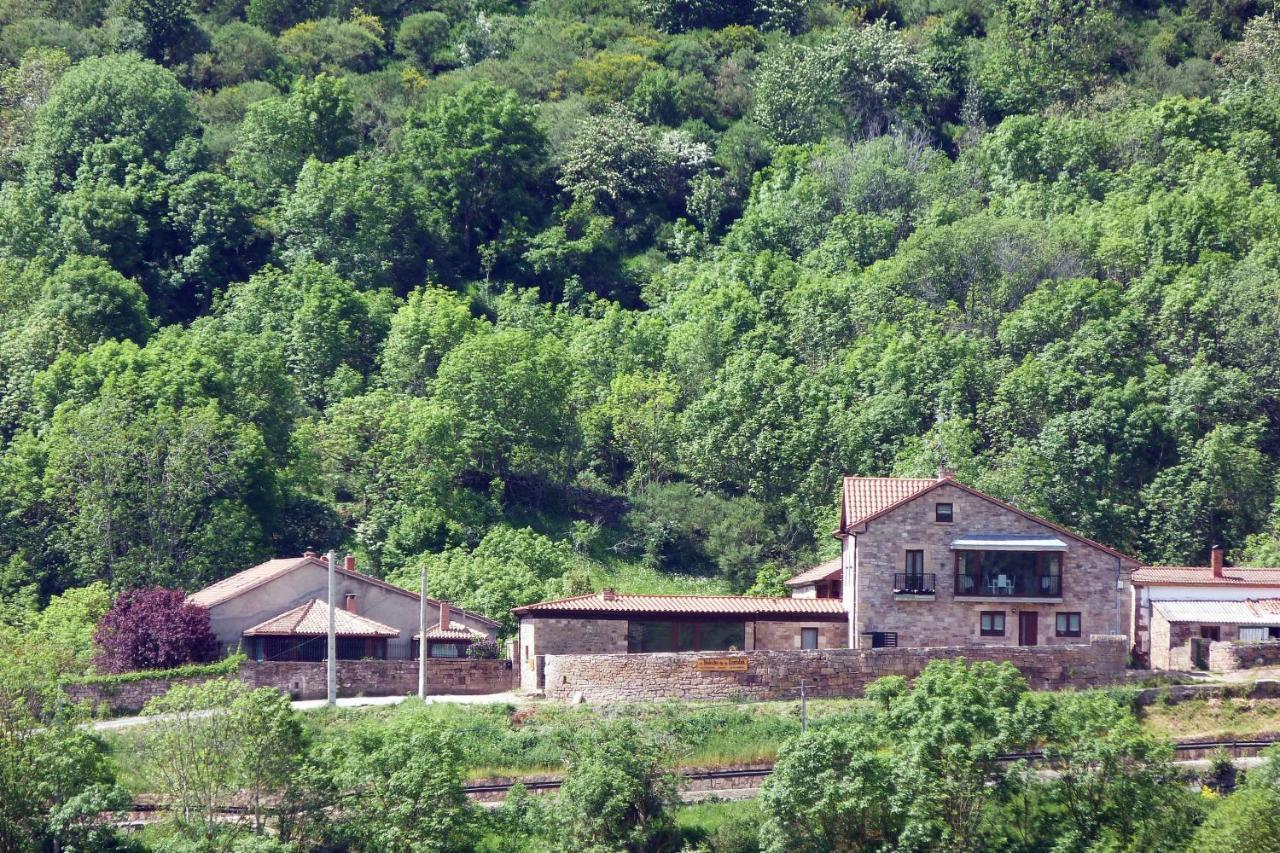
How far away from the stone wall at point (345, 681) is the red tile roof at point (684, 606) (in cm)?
226

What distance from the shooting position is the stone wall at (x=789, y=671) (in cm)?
6203

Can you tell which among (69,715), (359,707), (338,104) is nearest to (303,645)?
(359,707)

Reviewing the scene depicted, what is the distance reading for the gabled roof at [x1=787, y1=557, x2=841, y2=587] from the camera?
71.4 meters

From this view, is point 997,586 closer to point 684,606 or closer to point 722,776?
point 684,606

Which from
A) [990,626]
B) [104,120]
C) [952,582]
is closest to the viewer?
[952,582]

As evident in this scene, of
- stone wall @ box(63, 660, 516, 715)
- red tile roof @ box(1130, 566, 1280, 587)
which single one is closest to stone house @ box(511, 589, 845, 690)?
stone wall @ box(63, 660, 516, 715)

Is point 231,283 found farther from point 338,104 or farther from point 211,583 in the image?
point 211,583

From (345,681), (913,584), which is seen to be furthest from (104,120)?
(913,584)

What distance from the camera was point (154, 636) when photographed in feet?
219

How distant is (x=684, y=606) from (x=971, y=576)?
8.81m

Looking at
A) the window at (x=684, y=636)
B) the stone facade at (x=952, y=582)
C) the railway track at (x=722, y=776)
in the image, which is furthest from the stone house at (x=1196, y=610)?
the window at (x=684, y=636)

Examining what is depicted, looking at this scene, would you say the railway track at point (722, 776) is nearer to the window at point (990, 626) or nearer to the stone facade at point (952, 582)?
the stone facade at point (952, 582)

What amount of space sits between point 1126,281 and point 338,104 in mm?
41968

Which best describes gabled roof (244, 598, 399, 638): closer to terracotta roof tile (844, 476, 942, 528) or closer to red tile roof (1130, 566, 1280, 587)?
terracotta roof tile (844, 476, 942, 528)
